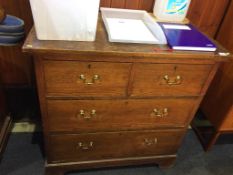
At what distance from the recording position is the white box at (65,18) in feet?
2.73

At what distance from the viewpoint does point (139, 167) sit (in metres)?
1.48

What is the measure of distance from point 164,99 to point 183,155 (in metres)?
0.66

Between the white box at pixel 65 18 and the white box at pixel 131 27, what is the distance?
12 cm

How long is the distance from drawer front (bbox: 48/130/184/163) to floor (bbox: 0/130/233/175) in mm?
145

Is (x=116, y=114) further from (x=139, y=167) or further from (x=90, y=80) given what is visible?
(x=139, y=167)

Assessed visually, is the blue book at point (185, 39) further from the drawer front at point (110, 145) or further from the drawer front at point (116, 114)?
the drawer front at point (110, 145)

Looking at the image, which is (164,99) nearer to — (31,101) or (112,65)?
(112,65)

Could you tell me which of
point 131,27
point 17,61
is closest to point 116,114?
point 131,27

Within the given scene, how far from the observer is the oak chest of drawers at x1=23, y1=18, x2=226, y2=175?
0.92 m

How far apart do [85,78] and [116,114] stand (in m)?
0.28

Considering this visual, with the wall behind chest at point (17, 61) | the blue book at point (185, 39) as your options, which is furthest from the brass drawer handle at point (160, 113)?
the wall behind chest at point (17, 61)

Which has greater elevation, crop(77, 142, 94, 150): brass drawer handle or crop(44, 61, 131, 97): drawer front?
crop(44, 61, 131, 97): drawer front

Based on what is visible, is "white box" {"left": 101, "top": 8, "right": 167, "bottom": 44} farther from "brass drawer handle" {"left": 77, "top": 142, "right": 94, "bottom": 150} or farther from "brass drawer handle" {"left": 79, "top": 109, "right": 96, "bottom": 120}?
"brass drawer handle" {"left": 77, "top": 142, "right": 94, "bottom": 150}

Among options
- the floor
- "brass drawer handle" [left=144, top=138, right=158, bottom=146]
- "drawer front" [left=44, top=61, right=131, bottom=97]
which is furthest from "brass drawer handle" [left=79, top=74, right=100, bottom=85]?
the floor
